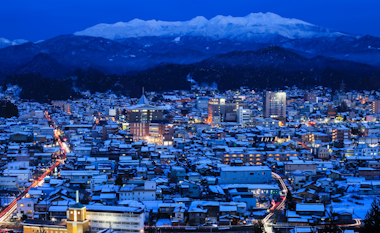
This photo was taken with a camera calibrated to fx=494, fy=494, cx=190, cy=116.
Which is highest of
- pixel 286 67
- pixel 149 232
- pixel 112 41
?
pixel 112 41

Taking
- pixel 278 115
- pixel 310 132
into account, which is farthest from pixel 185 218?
pixel 278 115

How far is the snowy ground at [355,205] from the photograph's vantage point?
30.3 feet

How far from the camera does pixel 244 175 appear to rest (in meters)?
11.7

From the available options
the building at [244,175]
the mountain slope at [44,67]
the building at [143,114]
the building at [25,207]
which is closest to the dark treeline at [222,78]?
the mountain slope at [44,67]

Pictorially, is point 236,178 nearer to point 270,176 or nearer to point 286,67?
point 270,176

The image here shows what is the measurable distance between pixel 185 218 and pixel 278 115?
1675 centimetres

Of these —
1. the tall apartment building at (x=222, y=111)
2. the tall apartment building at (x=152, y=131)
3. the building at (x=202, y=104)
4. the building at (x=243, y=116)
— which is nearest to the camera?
the tall apartment building at (x=152, y=131)

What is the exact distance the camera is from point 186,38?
84562 millimetres

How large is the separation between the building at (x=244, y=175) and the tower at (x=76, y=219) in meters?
4.39

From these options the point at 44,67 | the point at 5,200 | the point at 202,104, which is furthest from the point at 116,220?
the point at 44,67

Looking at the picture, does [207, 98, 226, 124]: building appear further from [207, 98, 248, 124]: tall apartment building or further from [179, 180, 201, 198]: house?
[179, 180, 201, 198]: house

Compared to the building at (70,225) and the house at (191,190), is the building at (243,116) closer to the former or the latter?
the house at (191,190)

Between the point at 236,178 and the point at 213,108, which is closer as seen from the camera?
the point at 236,178

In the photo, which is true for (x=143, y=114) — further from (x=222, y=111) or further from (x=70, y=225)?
(x=70, y=225)
